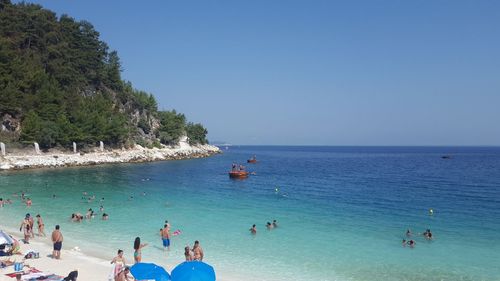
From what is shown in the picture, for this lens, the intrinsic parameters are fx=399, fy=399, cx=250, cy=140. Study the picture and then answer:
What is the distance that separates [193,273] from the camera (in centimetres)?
1180

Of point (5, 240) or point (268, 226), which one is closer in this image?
point (5, 240)

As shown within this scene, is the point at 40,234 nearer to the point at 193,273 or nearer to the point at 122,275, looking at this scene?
the point at 122,275

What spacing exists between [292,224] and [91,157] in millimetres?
57856

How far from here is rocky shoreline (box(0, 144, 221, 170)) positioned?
61281mm

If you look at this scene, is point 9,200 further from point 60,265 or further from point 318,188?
point 318,188

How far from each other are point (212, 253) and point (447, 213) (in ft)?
73.2

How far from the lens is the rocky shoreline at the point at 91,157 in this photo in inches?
2413

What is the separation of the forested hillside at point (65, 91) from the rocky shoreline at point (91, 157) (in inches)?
114

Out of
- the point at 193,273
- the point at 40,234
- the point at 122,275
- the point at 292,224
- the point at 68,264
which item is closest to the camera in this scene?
the point at 193,273

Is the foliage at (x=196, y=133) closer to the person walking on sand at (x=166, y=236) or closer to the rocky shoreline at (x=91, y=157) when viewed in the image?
the rocky shoreline at (x=91, y=157)

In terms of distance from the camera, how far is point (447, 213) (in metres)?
33.0

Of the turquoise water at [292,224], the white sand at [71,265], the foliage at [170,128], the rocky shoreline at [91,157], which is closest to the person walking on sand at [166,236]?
the turquoise water at [292,224]

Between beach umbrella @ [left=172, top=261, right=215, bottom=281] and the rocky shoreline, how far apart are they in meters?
57.5

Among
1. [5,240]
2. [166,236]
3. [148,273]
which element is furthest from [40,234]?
[148,273]
